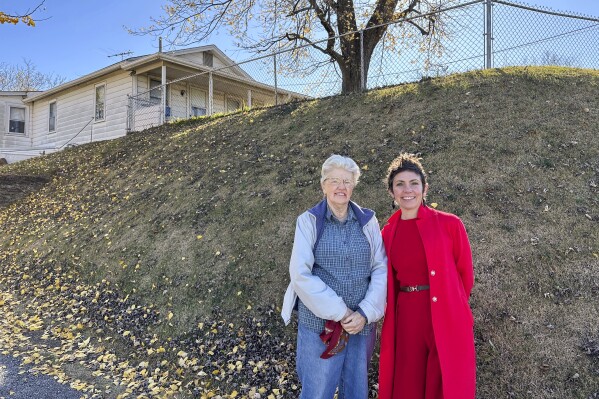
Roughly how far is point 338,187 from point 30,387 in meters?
3.70

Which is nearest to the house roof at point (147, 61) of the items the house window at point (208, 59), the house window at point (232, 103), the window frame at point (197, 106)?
the house window at point (208, 59)

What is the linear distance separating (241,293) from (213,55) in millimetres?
17146

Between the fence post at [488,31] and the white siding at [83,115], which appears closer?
the fence post at [488,31]

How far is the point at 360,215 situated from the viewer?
2.83m

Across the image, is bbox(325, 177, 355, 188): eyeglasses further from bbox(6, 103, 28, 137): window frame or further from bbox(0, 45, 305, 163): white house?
bbox(6, 103, 28, 137): window frame

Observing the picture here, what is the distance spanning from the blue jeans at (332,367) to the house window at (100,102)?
18077 millimetres

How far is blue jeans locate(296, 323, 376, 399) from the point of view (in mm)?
2709

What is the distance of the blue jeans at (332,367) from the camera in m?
2.71

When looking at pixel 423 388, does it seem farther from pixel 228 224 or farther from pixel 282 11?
pixel 282 11

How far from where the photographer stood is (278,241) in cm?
580

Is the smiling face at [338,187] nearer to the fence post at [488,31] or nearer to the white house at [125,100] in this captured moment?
the fence post at [488,31]

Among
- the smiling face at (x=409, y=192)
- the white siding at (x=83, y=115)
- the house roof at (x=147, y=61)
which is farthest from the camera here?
the white siding at (x=83, y=115)

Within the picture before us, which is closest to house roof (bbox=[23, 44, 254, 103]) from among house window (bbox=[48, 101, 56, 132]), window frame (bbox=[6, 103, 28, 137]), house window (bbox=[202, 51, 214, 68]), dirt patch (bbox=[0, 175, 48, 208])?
house window (bbox=[202, 51, 214, 68])

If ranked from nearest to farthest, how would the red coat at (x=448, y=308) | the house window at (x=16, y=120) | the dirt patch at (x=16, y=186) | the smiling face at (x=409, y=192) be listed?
the red coat at (x=448, y=308) → the smiling face at (x=409, y=192) → the dirt patch at (x=16, y=186) → the house window at (x=16, y=120)
